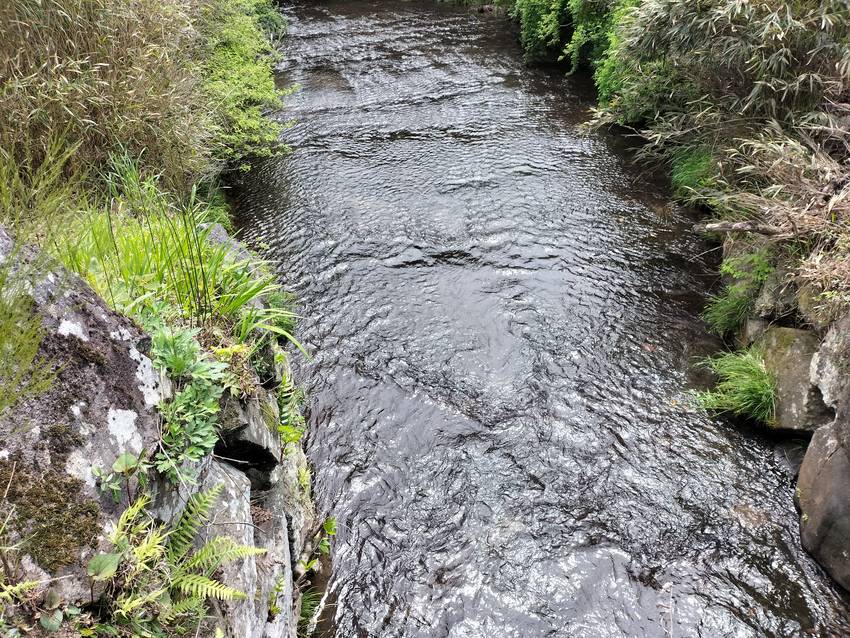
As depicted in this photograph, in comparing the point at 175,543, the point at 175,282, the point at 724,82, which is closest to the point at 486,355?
the point at 175,282

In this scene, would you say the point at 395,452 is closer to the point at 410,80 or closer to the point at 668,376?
the point at 668,376

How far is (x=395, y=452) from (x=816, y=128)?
451cm

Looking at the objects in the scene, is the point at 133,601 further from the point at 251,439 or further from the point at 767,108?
the point at 767,108

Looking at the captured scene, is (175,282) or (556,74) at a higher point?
(556,74)

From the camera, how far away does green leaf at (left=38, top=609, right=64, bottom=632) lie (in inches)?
64.3

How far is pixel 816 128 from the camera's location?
4812mm

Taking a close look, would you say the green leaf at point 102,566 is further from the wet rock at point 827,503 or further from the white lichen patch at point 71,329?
the wet rock at point 827,503

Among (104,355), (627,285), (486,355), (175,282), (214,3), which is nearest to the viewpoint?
(104,355)

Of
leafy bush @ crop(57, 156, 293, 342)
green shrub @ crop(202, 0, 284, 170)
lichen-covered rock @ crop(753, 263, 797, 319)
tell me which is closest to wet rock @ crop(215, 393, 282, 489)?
leafy bush @ crop(57, 156, 293, 342)

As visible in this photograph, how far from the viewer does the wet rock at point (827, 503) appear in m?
3.34

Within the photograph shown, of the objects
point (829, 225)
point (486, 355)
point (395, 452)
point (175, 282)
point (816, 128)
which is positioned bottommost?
point (395, 452)

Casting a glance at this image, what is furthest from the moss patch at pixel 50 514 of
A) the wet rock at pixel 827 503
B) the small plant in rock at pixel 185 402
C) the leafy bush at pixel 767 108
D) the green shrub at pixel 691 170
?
the green shrub at pixel 691 170

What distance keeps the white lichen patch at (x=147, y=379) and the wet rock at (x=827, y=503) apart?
385 cm

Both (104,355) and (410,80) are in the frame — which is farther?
(410,80)
